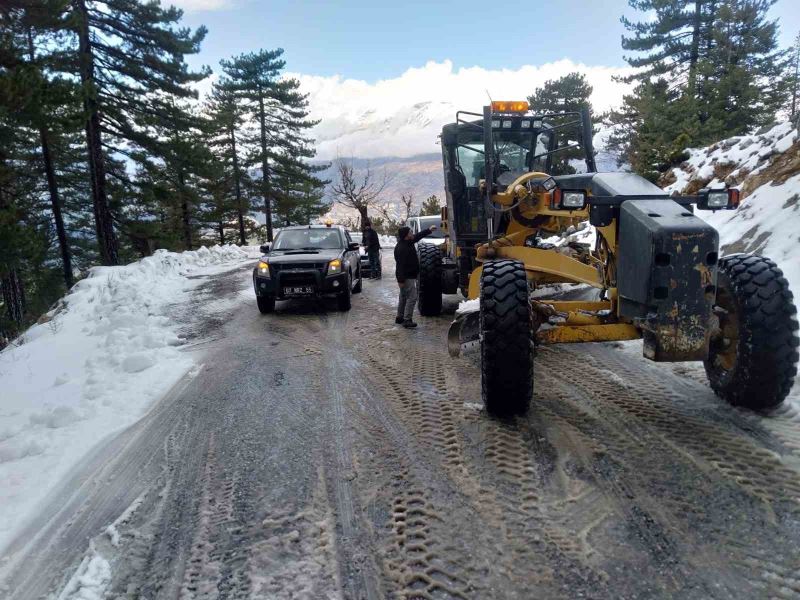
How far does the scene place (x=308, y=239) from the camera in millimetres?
10906

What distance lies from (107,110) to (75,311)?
9739mm

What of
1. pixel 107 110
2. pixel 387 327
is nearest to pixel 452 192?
pixel 387 327

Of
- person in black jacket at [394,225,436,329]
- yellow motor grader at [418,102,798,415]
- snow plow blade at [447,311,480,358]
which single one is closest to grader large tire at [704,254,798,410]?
yellow motor grader at [418,102,798,415]

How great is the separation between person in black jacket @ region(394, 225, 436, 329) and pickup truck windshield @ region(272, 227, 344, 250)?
106 inches

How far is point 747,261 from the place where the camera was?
3846 mm

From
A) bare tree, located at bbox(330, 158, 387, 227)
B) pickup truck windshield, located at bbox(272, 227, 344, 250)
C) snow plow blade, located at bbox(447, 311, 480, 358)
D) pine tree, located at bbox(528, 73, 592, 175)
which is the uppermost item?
pine tree, located at bbox(528, 73, 592, 175)

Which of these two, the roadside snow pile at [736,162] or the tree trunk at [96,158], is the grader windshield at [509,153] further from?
the tree trunk at [96,158]

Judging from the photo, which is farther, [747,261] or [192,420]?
[192,420]

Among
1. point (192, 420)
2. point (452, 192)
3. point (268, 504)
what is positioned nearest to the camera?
point (268, 504)

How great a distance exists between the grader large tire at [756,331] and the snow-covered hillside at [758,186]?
2.68 meters

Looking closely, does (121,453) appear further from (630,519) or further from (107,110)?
(107,110)

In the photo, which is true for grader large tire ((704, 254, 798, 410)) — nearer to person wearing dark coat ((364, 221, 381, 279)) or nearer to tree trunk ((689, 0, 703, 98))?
person wearing dark coat ((364, 221, 381, 279))

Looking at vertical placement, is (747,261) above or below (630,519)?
above

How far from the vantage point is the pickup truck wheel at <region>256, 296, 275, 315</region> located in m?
9.55
